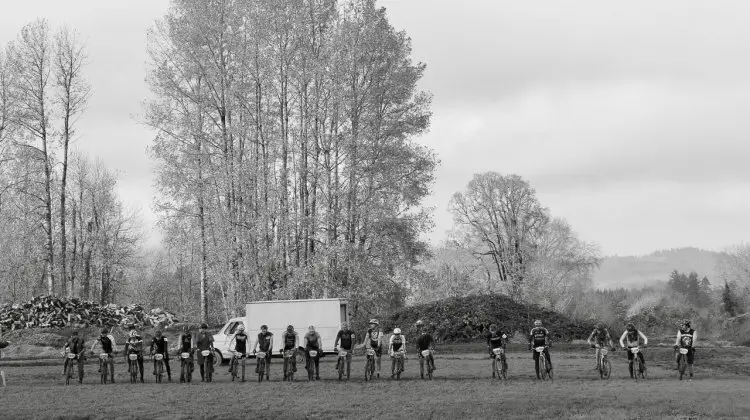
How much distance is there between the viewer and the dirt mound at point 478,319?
4672 centimetres

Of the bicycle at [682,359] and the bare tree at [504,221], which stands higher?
the bare tree at [504,221]

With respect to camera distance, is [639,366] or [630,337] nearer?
[639,366]

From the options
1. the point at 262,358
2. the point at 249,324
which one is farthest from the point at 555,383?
the point at 249,324

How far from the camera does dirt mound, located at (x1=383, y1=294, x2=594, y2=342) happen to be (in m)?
46.7

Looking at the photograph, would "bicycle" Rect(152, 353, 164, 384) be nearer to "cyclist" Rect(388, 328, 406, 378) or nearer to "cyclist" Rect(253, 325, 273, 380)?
"cyclist" Rect(253, 325, 273, 380)

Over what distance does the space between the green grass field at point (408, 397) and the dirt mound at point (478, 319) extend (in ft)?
53.9

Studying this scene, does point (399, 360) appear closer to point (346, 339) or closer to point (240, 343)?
point (346, 339)

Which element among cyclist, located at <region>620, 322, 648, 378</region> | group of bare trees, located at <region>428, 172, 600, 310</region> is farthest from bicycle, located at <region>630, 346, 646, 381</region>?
group of bare trees, located at <region>428, 172, 600, 310</region>

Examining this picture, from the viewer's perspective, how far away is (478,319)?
46.8 metres

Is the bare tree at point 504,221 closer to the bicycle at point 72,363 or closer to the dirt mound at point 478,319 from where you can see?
the dirt mound at point 478,319

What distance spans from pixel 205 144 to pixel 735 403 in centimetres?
2935

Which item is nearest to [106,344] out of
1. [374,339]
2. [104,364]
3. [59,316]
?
[104,364]

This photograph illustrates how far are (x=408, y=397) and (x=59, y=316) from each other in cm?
3214

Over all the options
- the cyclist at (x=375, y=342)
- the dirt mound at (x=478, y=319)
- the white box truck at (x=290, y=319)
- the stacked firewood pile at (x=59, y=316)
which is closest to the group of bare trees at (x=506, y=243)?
the dirt mound at (x=478, y=319)
